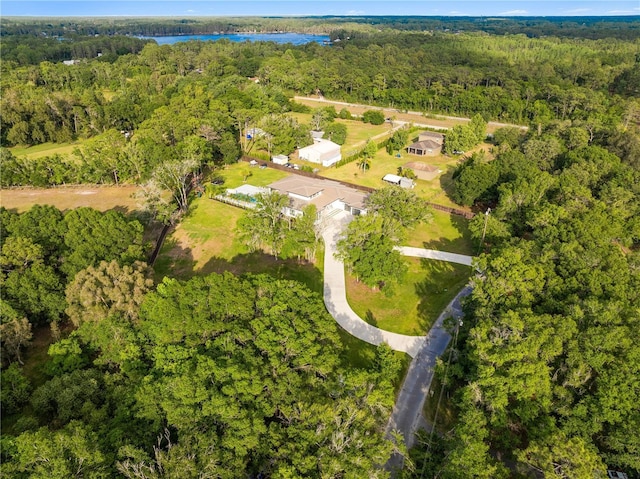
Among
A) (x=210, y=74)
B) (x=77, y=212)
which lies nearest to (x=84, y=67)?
(x=210, y=74)

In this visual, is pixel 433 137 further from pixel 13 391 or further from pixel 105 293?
pixel 13 391

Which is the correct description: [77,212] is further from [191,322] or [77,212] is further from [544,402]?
[544,402]

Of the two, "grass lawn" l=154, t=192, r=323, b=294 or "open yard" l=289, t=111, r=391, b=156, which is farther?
"open yard" l=289, t=111, r=391, b=156

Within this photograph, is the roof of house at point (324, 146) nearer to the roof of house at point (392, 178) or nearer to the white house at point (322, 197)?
the roof of house at point (392, 178)

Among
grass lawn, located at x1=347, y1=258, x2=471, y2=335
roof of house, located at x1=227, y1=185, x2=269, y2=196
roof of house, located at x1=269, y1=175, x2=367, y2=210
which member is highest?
roof of house, located at x1=269, y1=175, x2=367, y2=210

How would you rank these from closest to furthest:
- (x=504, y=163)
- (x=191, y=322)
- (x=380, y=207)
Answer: (x=191, y=322)
(x=380, y=207)
(x=504, y=163)

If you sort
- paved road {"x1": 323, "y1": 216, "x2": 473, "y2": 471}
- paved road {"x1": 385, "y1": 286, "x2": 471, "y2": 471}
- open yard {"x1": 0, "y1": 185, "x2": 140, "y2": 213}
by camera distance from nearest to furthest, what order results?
paved road {"x1": 385, "y1": 286, "x2": 471, "y2": 471}
paved road {"x1": 323, "y1": 216, "x2": 473, "y2": 471}
open yard {"x1": 0, "y1": 185, "x2": 140, "y2": 213}

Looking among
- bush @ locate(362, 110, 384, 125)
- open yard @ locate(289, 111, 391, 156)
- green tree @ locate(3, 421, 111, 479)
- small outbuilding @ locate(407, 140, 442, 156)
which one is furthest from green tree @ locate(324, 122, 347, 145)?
green tree @ locate(3, 421, 111, 479)

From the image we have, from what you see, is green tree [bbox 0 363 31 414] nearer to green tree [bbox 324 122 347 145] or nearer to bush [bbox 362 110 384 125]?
green tree [bbox 324 122 347 145]
